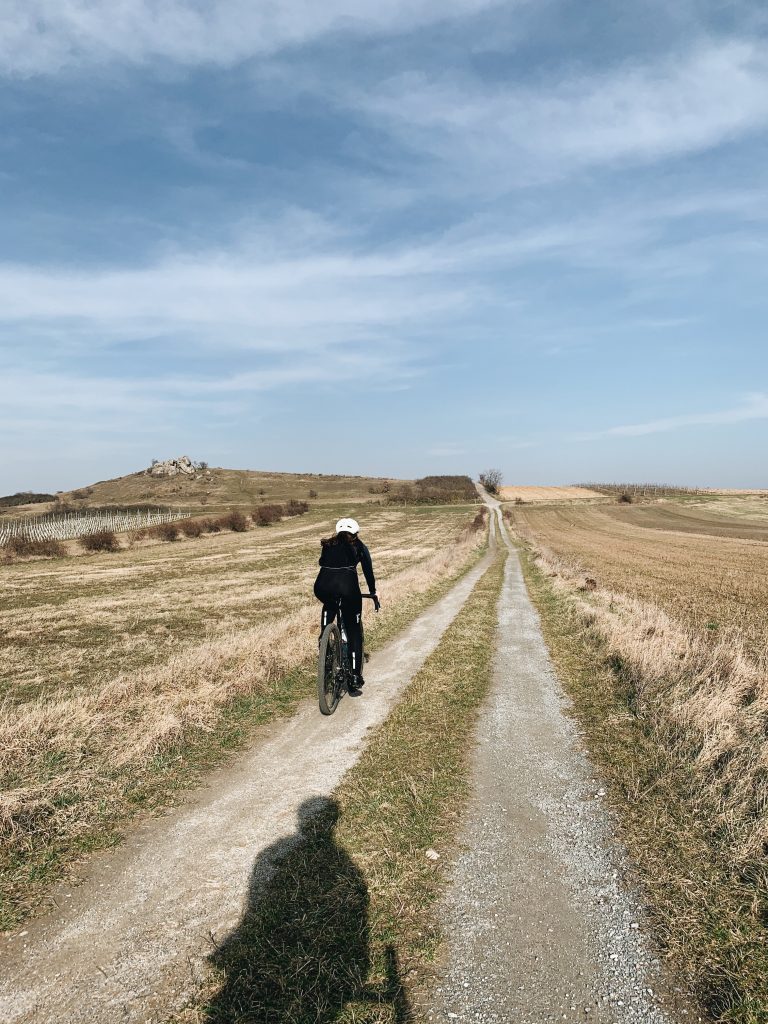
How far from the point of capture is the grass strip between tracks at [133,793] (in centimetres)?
488

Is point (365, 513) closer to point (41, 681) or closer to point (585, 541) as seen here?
point (585, 541)

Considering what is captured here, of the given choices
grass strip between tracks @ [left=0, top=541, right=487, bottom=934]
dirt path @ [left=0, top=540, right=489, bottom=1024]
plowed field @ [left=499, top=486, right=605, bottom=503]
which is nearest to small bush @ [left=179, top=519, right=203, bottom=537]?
grass strip between tracks @ [left=0, top=541, right=487, bottom=934]

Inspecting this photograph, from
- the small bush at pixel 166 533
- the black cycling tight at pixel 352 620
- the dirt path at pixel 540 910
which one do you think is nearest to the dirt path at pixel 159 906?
the dirt path at pixel 540 910

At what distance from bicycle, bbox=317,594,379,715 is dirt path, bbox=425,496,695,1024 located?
9.39ft

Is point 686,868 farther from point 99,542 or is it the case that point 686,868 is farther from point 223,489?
point 223,489

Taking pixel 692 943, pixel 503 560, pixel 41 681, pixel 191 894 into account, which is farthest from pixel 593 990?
pixel 503 560

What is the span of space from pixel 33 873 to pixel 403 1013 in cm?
370

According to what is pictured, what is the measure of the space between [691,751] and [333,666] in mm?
5693

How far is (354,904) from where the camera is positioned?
457 cm

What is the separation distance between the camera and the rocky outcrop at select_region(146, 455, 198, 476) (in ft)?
551

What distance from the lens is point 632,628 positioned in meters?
13.8

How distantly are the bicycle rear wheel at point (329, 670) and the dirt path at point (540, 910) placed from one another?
2848 millimetres

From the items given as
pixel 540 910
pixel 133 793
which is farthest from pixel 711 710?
pixel 133 793

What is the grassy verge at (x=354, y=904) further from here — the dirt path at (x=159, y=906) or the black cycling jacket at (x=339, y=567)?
the black cycling jacket at (x=339, y=567)
